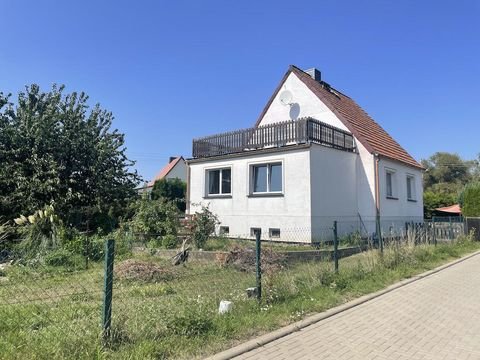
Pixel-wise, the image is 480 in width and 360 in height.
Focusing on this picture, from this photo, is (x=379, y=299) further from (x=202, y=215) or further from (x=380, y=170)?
(x=380, y=170)

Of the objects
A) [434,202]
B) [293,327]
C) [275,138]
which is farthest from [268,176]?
[434,202]

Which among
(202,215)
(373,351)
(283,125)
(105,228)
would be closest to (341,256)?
(202,215)

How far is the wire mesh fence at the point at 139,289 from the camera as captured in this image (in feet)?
15.8

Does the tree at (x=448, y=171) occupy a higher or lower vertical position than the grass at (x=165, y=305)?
higher

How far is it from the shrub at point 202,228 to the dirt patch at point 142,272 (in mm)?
3809

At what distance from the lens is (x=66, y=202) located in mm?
18797

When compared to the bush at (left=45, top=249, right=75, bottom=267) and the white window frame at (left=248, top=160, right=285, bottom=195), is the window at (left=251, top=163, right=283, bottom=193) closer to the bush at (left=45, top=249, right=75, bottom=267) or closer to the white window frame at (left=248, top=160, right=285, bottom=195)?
the white window frame at (left=248, top=160, right=285, bottom=195)

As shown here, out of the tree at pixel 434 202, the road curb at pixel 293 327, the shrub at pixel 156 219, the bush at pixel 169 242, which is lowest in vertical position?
the road curb at pixel 293 327

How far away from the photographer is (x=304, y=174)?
16094 millimetres

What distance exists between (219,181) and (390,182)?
8.64 meters

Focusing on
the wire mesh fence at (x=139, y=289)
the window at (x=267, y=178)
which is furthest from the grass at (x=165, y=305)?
the window at (x=267, y=178)

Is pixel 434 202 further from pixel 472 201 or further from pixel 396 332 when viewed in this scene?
pixel 396 332

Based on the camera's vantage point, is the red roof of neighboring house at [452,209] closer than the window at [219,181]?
No

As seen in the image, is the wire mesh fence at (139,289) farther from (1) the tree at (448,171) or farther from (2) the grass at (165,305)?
(1) the tree at (448,171)
